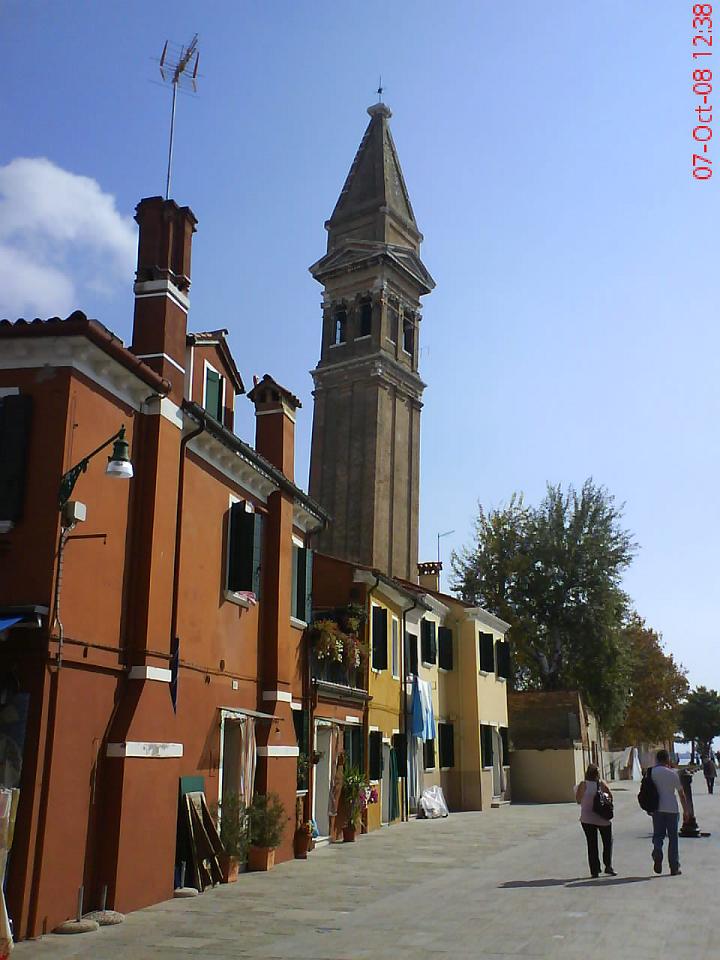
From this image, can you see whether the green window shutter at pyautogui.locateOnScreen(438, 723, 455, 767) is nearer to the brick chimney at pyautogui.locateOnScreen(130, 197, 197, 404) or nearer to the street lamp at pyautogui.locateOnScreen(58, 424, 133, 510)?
the brick chimney at pyautogui.locateOnScreen(130, 197, 197, 404)

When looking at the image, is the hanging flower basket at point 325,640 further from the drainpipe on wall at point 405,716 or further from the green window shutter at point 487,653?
the green window shutter at point 487,653

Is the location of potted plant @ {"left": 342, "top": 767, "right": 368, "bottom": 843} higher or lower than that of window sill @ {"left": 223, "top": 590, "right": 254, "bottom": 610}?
lower

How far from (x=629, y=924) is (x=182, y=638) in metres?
6.51

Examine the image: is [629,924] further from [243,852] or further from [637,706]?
[637,706]

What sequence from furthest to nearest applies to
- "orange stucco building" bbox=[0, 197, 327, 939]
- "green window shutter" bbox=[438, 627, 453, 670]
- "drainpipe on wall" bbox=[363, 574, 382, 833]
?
1. "green window shutter" bbox=[438, 627, 453, 670]
2. "drainpipe on wall" bbox=[363, 574, 382, 833]
3. "orange stucco building" bbox=[0, 197, 327, 939]

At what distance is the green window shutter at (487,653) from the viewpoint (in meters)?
32.2

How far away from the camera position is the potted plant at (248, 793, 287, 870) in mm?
14305

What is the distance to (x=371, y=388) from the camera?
1937 inches

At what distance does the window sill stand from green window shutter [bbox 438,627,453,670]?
51.9ft

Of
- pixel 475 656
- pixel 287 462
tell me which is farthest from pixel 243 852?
pixel 475 656

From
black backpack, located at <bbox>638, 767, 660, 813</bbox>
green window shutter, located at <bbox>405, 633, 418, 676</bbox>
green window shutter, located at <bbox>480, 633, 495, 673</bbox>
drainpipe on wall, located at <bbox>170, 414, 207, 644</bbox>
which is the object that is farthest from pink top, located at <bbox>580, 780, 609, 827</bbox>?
green window shutter, located at <bbox>480, 633, 495, 673</bbox>

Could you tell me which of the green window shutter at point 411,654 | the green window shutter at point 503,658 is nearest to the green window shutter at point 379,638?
the green window shutter at point 411,654

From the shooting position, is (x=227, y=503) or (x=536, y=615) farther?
(x=536, y=615)

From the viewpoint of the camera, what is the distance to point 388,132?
59125 mm
